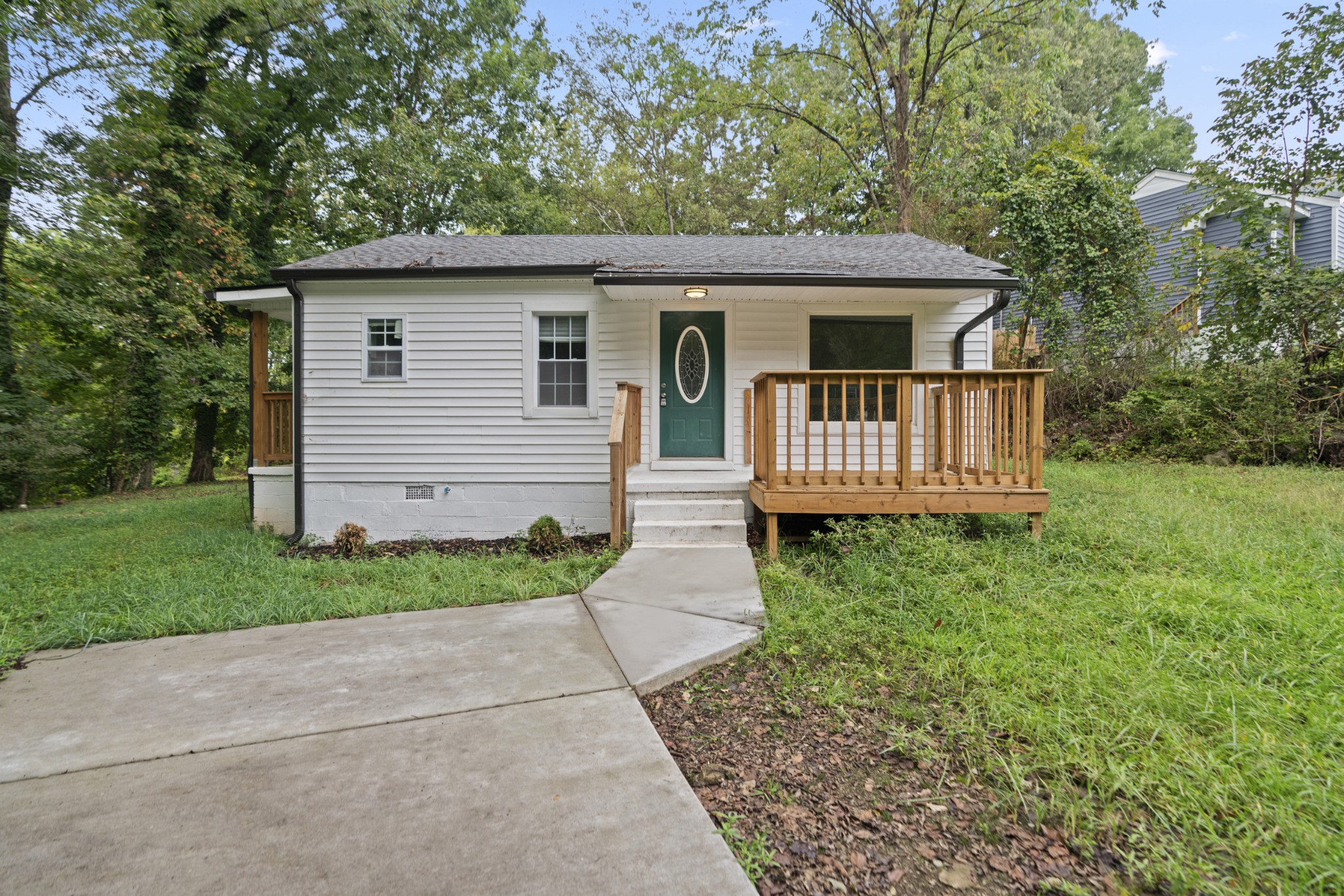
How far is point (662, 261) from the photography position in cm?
675

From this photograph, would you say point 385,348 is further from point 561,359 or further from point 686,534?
point 686,534

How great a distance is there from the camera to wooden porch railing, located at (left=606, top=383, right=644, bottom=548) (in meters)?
5.55

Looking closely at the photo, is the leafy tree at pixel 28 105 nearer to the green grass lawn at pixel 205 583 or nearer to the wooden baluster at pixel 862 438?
the green grass lawn at pixel 205 583

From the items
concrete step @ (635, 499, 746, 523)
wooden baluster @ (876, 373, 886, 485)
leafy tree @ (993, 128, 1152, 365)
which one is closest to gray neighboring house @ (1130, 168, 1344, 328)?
leafy tree @ (993, 128, 1152, 365)

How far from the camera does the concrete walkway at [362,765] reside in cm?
159

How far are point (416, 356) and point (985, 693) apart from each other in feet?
20.4

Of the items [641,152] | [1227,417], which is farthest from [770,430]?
[641,152]

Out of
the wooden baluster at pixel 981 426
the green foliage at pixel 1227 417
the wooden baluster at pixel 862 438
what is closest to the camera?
the wooden baluster at pixel 862 438

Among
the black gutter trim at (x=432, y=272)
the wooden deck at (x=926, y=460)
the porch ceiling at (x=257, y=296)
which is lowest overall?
the wooden deck at (x=926, y=460)

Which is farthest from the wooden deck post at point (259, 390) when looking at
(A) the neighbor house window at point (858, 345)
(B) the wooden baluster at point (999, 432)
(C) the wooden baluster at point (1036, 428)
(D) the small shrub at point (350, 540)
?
(C) the wooden baluster at point (1036, 428)

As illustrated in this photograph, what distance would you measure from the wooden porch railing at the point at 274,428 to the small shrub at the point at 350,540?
69.2 inches

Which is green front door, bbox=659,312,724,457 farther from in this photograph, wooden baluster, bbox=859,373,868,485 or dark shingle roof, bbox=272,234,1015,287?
wooden baluster, bbox=859,373,868,485

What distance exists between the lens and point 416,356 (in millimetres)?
6727

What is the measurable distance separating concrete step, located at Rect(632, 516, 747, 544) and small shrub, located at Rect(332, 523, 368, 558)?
9.60ft
